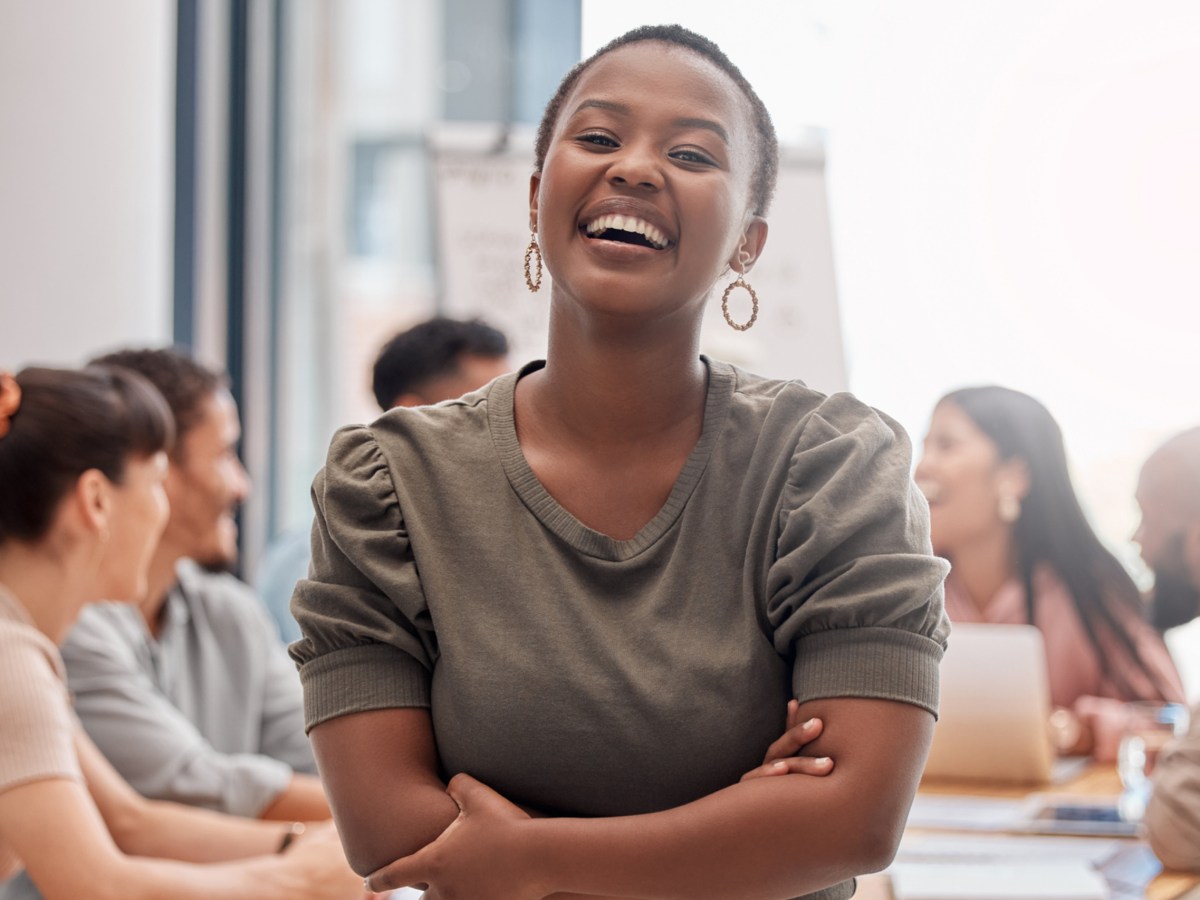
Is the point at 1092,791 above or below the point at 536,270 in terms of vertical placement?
below

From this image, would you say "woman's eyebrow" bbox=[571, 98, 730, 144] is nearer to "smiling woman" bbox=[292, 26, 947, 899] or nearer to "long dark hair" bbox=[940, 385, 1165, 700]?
"smiling woman" bbox=[292, 26, 947, 899]

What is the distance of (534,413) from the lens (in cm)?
129

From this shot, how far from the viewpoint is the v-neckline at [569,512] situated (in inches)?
46.6

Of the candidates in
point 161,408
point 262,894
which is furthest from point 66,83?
point 262,894

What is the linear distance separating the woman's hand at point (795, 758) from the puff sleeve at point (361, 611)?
316 millimetres

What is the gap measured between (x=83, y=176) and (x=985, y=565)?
98.2 inches

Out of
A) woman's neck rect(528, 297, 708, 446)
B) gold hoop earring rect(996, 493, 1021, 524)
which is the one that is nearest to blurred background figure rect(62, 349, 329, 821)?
woman's neck rect(528, 297, 708, 446)

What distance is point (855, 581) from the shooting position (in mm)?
1137

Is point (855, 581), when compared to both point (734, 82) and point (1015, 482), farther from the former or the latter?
point (1015, 482)

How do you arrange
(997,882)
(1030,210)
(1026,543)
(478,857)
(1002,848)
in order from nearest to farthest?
(478,857)
(997,882)
(1002,848)
(1026,543)
(1030,210)

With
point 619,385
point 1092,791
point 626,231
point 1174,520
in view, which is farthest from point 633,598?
point 1174,520

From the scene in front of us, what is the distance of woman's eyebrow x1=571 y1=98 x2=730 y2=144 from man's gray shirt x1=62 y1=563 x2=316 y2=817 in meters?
1.63

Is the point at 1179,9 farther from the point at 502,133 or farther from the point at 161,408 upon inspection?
the point at 161,408

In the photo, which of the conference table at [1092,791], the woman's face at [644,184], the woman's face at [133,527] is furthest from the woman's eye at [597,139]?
the woman's face at [133,527]
